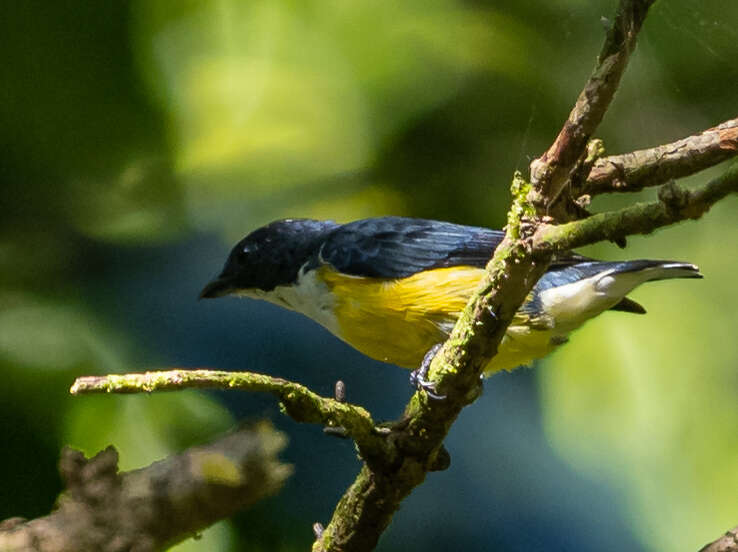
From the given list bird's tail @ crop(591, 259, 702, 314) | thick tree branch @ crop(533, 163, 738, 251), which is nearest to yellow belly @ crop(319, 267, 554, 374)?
bird's tail @ crop(591, 259, 702, 314)

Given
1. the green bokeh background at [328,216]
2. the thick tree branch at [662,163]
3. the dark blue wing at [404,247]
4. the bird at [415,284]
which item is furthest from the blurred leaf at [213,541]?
the thick tree branch at [662,163]

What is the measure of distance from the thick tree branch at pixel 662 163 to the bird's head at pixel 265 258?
2.24ft

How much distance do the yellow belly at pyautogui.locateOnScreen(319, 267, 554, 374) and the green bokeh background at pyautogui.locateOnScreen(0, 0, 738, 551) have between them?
257mm

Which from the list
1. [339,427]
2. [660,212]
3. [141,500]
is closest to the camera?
[660,212]

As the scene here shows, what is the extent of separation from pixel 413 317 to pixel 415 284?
0.06m

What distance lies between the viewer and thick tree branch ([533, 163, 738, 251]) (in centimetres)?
71

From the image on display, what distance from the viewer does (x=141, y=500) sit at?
113 cm

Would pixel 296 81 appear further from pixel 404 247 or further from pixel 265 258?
pixel 404 247

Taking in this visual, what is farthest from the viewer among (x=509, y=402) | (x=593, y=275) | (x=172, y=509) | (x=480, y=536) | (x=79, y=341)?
(x=509, y=402)

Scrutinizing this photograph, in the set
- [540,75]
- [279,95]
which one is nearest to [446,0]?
[540,75]

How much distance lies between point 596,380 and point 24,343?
1.20 meters

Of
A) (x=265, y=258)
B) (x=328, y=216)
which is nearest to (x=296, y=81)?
(x=328, y=216)

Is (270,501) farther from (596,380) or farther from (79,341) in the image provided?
(596,380)

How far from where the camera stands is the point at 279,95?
182 centimetres
